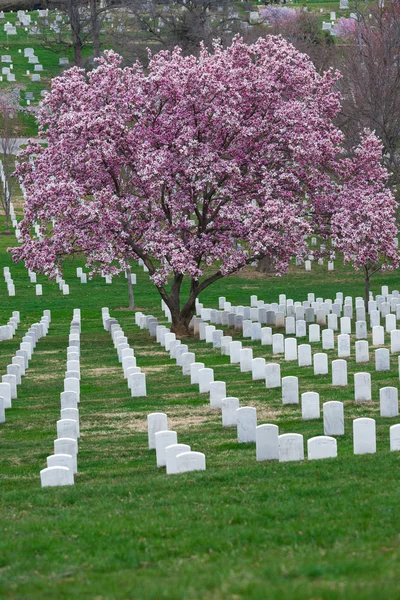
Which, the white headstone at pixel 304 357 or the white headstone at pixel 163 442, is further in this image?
the white headstone at pixel 304 357

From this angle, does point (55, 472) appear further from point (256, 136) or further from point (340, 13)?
point (340, 13)

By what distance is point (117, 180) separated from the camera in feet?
92.3

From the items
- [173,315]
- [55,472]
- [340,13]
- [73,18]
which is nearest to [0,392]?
[55,472]

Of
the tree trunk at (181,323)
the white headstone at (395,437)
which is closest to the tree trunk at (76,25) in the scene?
the tree trunk at (181,323)

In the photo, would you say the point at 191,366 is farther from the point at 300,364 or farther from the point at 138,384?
the point at 300,364

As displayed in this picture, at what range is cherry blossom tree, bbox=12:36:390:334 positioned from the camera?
26.9 meters

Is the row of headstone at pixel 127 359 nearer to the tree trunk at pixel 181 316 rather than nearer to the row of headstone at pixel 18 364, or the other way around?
the tree trunk at pixel 181 316

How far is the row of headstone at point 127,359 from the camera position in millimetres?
19484

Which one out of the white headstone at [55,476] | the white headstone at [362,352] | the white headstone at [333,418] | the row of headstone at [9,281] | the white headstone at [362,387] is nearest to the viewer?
the white headstone at [55,476]

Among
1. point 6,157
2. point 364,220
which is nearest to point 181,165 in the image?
point 364,220

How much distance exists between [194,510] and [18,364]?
12610mm

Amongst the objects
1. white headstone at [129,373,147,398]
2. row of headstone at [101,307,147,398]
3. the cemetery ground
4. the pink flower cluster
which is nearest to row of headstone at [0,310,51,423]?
the cemetery ground

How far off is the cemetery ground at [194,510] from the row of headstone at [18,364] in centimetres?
30

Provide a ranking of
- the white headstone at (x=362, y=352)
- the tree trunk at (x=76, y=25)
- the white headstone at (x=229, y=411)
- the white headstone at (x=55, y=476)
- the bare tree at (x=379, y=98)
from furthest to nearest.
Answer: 1. the tree trunk at (x=76, y=25)
2. the bare tree at (x=379, y=98)
3. the white headstone at (x=362, y=352)
4. the white headstone at (x=229, y=411)
5. the white headstone at (x=55, y=476)
